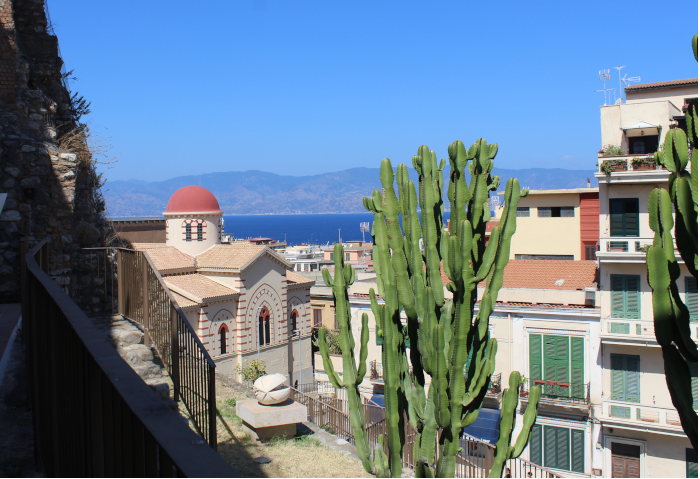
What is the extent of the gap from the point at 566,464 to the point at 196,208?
79.5ft

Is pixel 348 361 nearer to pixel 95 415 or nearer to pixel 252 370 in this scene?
pixel 95 415

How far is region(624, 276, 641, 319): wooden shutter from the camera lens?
17484 millimetres

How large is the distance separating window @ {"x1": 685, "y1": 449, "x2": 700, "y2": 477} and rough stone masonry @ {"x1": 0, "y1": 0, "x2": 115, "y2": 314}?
17144mm

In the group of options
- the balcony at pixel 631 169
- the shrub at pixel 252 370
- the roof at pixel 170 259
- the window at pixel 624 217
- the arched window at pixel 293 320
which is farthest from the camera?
the arched window at pixel 293 320

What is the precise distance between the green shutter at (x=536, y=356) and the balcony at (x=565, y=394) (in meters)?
0.33

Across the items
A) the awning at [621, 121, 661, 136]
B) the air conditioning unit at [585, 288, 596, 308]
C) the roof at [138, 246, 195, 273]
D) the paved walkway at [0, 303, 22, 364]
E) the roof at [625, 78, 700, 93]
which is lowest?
the air conditioning unit at [585, 288, 596, 308]

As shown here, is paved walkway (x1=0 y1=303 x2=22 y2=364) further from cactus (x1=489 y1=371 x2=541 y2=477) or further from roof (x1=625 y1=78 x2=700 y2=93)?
roof (x1=625 y1=78 x2=700 y2=93)

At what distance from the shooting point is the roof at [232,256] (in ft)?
99.0

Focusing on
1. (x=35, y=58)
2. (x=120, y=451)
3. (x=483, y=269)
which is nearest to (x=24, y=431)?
(x=120, y=451)

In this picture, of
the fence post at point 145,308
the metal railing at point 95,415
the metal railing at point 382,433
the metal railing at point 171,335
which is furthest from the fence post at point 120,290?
the metal railing at point 95,415

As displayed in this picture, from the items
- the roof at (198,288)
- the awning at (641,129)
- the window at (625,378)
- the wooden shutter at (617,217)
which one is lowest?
the window at (625,378)

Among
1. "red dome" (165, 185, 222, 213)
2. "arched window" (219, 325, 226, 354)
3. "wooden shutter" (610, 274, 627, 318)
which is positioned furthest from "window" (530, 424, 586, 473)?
"red dome" (165, 185, 222, 213)

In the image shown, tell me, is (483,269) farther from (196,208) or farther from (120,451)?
(196,208)

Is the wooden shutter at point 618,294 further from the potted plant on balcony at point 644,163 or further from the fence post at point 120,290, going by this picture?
the fence post at point 120,290
